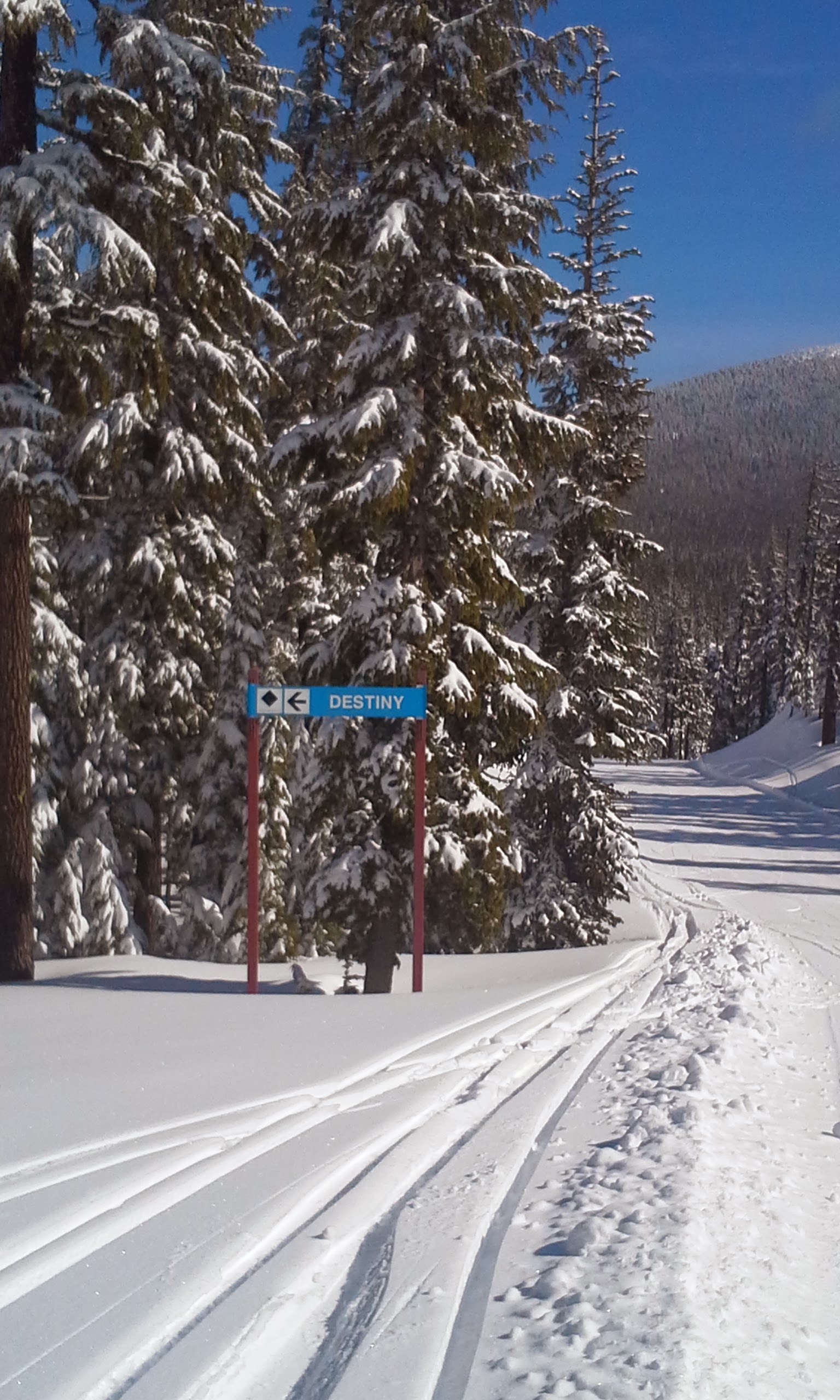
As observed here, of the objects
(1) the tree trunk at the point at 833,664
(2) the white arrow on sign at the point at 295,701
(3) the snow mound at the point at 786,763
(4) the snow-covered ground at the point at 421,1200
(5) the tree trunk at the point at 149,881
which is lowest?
(4) the snow-covered ground at the point at 421,1200

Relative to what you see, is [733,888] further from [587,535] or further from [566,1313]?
[566,1313]

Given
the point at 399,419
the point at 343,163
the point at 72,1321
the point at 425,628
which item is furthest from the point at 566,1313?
the point at 343,163

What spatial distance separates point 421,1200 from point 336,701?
6.26 meters

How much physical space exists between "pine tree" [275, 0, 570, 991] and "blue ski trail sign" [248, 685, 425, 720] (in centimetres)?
97

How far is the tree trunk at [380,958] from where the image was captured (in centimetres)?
1215

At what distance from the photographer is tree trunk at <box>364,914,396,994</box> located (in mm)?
12148

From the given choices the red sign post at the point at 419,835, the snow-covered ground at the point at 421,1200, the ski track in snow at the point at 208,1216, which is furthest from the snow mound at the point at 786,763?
the ski track in snow at the point at 208,1216

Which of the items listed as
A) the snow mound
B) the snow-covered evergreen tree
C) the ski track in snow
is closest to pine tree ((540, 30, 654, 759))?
the snow-covered evergreen tree

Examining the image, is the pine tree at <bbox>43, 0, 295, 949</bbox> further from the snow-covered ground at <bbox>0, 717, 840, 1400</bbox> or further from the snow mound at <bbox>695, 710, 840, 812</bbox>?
the snow mound at <bbox>695, 710, 840, 812</bbox>

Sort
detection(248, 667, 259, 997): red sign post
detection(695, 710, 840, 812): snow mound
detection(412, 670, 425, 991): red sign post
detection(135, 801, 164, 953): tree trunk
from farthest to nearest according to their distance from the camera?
detection(695, 710, 840, 812): snow mound < detection(135, 801, 164, 953): tree trunk < detection(412, 670, 425, 991): red sign post < detection(248, 667, 259, 997): red sign post

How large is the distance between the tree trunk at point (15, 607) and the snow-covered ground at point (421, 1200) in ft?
6.55

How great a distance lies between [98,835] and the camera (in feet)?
53.4

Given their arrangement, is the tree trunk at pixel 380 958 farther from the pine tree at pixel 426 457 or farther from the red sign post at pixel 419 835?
the red sign post at pixel 419 835

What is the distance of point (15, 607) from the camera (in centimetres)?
1091
